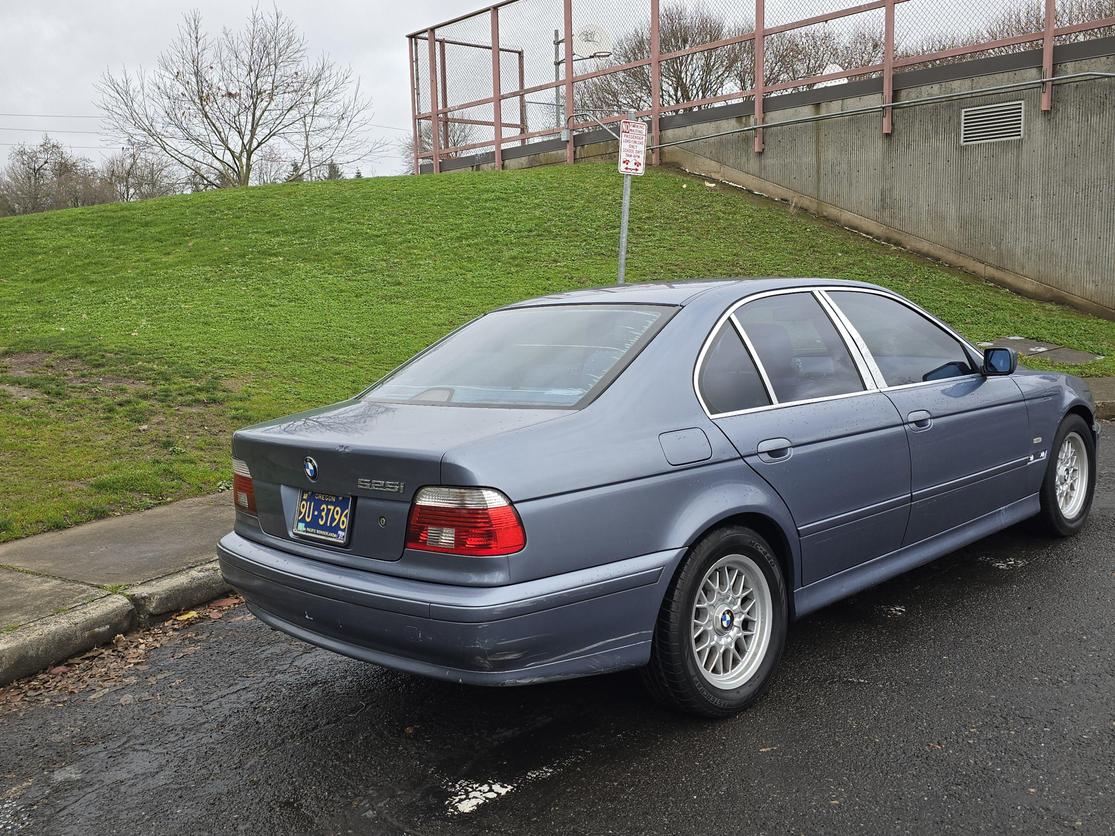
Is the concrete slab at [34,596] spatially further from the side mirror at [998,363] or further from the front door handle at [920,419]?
the side mirror at [998,363]

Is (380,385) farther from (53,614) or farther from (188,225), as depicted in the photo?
(188,225)

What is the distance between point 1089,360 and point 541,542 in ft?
36.4

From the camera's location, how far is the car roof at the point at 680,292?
3.87m

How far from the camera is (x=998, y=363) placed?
4754 millimetres

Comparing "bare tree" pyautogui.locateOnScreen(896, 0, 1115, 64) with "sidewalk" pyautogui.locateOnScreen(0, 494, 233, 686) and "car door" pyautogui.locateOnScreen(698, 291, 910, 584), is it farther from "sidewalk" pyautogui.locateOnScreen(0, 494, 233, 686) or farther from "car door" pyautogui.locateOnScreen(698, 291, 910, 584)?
"sidewalk" pyautogui.locateOnScreen(0, 494, 233, 686)

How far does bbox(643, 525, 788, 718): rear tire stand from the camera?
10.5 ft

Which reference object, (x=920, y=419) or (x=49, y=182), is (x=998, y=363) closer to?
(x=920, y=419)

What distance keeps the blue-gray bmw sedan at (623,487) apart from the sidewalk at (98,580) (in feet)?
3.66

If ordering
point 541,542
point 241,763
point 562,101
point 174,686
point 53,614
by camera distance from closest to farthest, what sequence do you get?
point 541,542
point 241,763
point 174,686
point 53,614
point 562,101

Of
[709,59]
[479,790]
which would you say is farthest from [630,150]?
[709,59]

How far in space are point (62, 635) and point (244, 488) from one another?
4.14 feet

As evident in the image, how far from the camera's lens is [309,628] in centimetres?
334

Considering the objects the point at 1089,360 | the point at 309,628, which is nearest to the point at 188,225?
the point at 1089,360

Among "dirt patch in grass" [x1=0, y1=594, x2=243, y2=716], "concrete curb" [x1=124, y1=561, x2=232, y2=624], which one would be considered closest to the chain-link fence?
A: "concrete curb" [x1=124, y1=561, x2=232, y2=624]
